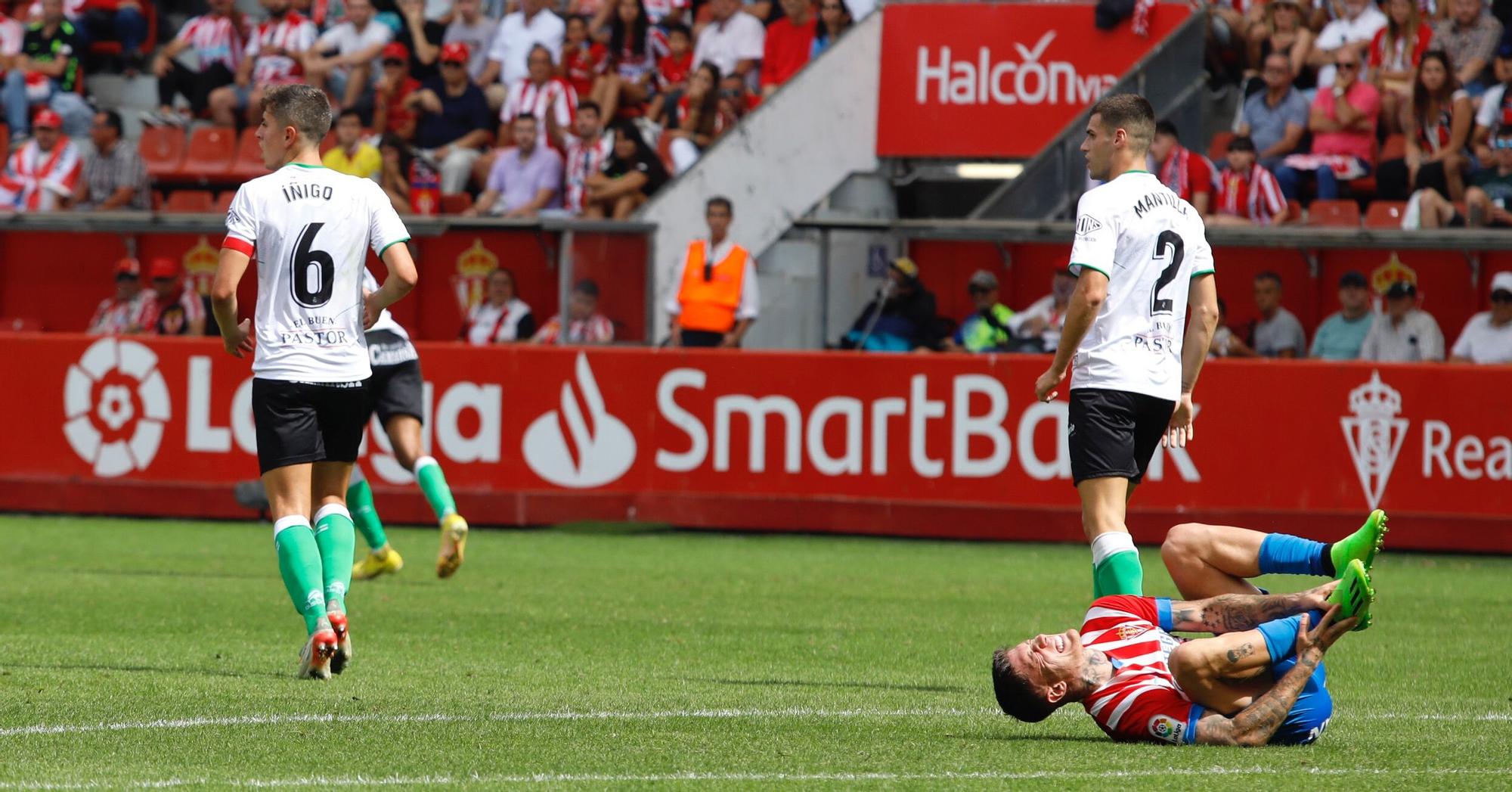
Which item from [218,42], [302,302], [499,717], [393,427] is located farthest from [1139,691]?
[218,42]

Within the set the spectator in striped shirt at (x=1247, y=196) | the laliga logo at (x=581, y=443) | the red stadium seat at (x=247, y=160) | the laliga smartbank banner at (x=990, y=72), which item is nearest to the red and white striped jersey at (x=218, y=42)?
the red stadium seat at (x=247, y=160)

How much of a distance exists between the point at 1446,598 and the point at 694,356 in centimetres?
606

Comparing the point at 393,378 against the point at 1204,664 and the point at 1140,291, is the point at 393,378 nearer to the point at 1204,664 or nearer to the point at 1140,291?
the point at 1140,291

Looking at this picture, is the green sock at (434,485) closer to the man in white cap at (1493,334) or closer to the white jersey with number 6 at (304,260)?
the white jersey with number 6 at (304,260)

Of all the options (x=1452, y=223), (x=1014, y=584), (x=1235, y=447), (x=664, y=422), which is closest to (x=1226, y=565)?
(x=1014, y=584)

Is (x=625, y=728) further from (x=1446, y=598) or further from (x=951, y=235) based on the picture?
(x=951, y=235)

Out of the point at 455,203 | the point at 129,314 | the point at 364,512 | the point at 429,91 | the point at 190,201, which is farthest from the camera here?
the point at 429,91

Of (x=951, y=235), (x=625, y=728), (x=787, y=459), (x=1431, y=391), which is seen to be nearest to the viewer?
(x=625, y=728)

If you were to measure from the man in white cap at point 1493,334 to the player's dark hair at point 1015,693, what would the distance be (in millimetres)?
10086

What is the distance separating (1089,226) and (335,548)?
126 inches

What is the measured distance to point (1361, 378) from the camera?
568 inches

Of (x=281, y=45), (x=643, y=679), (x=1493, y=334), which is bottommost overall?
(x=643, y=679)

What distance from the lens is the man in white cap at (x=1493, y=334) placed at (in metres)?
15.1

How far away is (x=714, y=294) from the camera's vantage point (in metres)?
16.9
